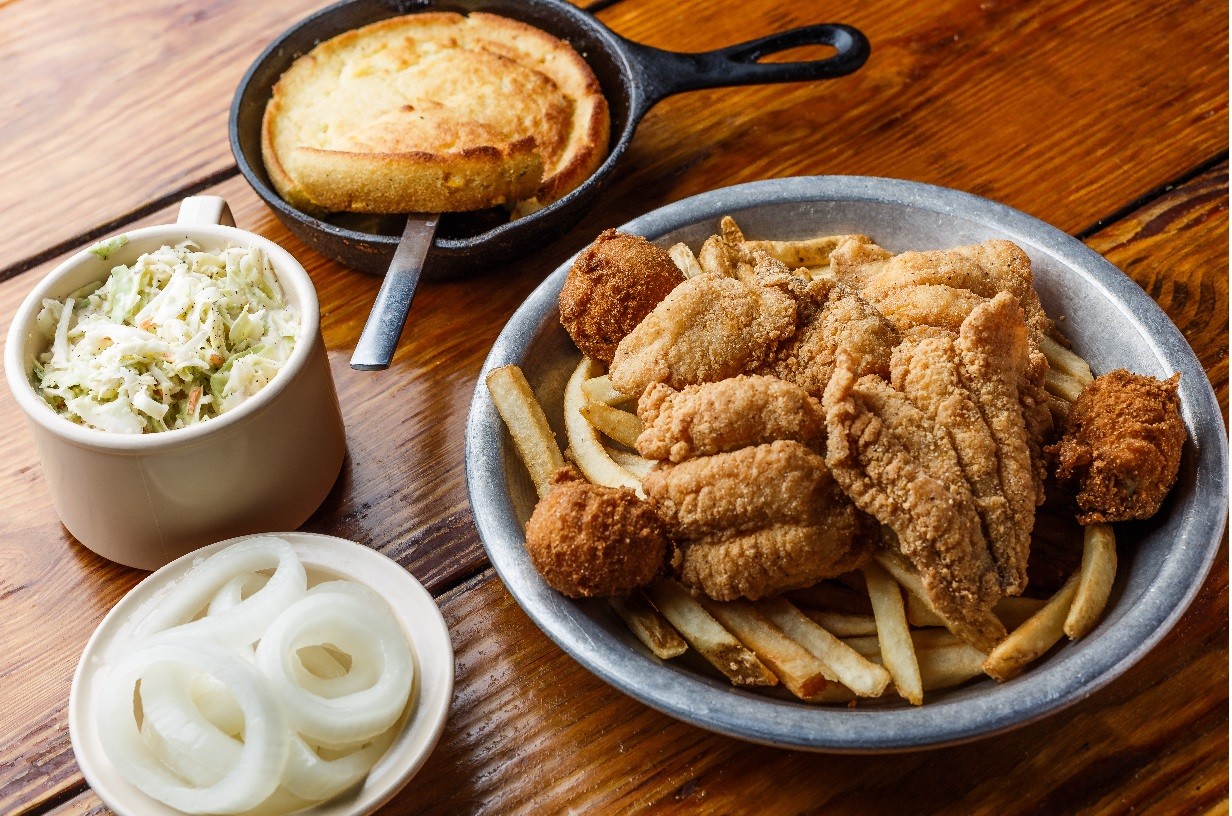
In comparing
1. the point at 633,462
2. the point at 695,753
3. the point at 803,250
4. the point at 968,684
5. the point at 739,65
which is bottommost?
the point at 695,753

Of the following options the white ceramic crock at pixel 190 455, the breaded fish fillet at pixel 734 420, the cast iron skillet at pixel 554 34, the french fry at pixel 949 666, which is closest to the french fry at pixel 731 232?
the cast iron skillet at pixel 554 34

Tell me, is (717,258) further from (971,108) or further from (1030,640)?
(971,108)

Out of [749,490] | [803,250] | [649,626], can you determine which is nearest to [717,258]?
[803,250]

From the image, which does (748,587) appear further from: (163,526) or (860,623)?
(163,526)

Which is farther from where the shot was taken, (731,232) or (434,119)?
(434,119)

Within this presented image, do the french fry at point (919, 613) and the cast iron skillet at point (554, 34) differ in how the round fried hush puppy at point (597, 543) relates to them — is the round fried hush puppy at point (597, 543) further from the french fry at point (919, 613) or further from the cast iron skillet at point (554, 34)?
the cast iron skillet at point (554, 34)

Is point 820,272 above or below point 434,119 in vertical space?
below

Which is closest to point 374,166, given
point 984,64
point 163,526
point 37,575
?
point 163,526
